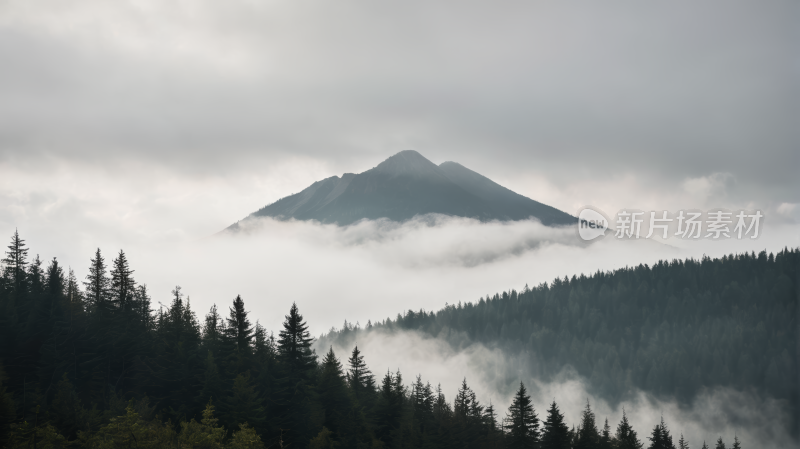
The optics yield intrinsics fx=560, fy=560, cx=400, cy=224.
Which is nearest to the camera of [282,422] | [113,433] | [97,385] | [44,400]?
[113,433]

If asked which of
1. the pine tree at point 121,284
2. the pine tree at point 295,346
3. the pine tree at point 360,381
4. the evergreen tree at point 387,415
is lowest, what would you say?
the evergreen tree at point 387,415

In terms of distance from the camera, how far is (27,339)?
6469 cm

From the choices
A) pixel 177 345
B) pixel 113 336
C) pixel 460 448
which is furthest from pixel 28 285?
pixel 460 448

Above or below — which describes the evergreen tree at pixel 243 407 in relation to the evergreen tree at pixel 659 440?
above

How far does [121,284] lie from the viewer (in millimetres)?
72750

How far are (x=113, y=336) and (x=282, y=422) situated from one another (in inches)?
940

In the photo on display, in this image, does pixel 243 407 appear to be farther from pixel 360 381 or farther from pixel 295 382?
pixel 360 381

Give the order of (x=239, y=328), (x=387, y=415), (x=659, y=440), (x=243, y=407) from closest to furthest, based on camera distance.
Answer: (x=243, y=407) → (x=239, y=328) → (x=387, y=415) → (x=659, y=440)

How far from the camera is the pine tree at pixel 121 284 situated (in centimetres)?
7219

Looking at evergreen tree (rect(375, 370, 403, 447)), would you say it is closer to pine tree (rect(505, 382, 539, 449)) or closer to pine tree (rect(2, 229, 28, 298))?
pine tree (rect(505, 382, 539, 449))

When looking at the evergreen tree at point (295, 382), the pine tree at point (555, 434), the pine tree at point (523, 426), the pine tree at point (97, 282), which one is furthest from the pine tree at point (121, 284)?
the pine tree at point (555, 434)

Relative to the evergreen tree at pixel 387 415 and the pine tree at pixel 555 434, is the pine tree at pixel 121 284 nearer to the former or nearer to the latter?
the evergreen tree at pixel 387 415

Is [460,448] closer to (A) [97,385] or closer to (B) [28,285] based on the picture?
(A) [97,385]

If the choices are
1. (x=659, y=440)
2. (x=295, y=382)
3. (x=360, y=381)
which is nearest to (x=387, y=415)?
(x=360, y=381)
